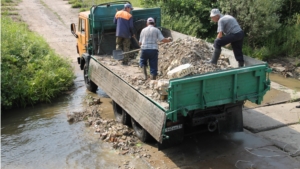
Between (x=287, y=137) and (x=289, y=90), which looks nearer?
(x=287, y=137)

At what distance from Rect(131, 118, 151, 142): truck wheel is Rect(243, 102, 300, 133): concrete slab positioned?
2.20 metres

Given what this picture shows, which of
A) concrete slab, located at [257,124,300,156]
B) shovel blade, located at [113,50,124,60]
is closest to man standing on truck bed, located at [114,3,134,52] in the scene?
shovel blade, located at [113,50,124,60]

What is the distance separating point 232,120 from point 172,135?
1.32 m

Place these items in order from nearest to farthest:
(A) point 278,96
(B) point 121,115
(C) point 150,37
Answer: (C) point 150,37, (B) point 121,115, (A) point 278,96

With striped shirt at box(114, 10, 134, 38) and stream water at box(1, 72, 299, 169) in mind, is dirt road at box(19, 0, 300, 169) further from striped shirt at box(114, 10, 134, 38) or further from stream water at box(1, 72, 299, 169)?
striped shirt at box(114, 10, 134, 38)

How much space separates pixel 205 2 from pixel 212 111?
27.5 ft

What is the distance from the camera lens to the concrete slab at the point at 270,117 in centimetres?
770

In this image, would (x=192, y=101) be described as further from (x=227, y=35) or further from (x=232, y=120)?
(x=227, y=35)

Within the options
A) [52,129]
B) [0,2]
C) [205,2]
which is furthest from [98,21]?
[0,2]

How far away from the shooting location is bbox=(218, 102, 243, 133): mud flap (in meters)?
6.64

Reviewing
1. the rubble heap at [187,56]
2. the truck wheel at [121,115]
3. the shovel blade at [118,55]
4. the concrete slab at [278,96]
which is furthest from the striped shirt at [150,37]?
the concrete slab at [278,96]

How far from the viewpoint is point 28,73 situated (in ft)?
31.6

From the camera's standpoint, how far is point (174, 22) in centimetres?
1352

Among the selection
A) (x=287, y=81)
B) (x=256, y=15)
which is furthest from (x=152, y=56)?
(x=256, y=15)
